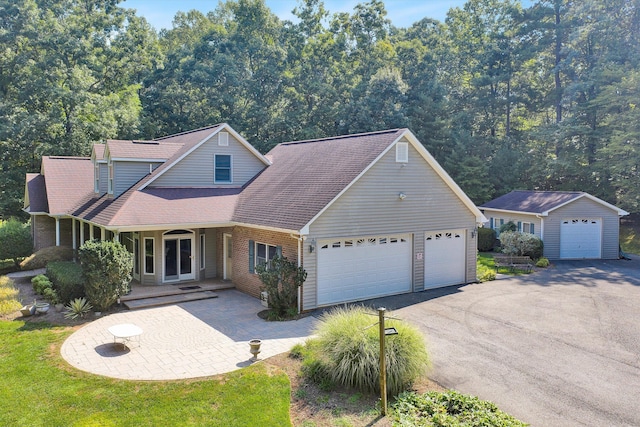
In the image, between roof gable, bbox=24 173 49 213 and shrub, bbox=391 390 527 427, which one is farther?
roof gable, bbox=24 173 49 213

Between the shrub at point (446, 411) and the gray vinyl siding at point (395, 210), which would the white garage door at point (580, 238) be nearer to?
the gray vinyl siding at point (395, 210)

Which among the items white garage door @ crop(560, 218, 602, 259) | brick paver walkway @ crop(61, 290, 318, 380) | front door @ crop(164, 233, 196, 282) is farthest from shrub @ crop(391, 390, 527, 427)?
white garage door @ crop(560, 218, 602, 259)

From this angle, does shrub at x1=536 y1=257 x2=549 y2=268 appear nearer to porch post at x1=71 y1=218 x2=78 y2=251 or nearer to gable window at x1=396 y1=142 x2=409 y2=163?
gable window at x1=396 y1=142 x2=409 y2=163

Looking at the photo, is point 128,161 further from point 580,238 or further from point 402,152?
point 580,238

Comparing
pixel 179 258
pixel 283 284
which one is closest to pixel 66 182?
pixel 179 258

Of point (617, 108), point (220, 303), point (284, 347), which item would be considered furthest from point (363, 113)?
point (284, 347)

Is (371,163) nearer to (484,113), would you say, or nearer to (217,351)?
(217,351)

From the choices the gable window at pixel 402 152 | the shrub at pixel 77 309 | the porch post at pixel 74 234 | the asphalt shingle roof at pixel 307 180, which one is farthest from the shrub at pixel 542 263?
the porch post at pixel 74 234
